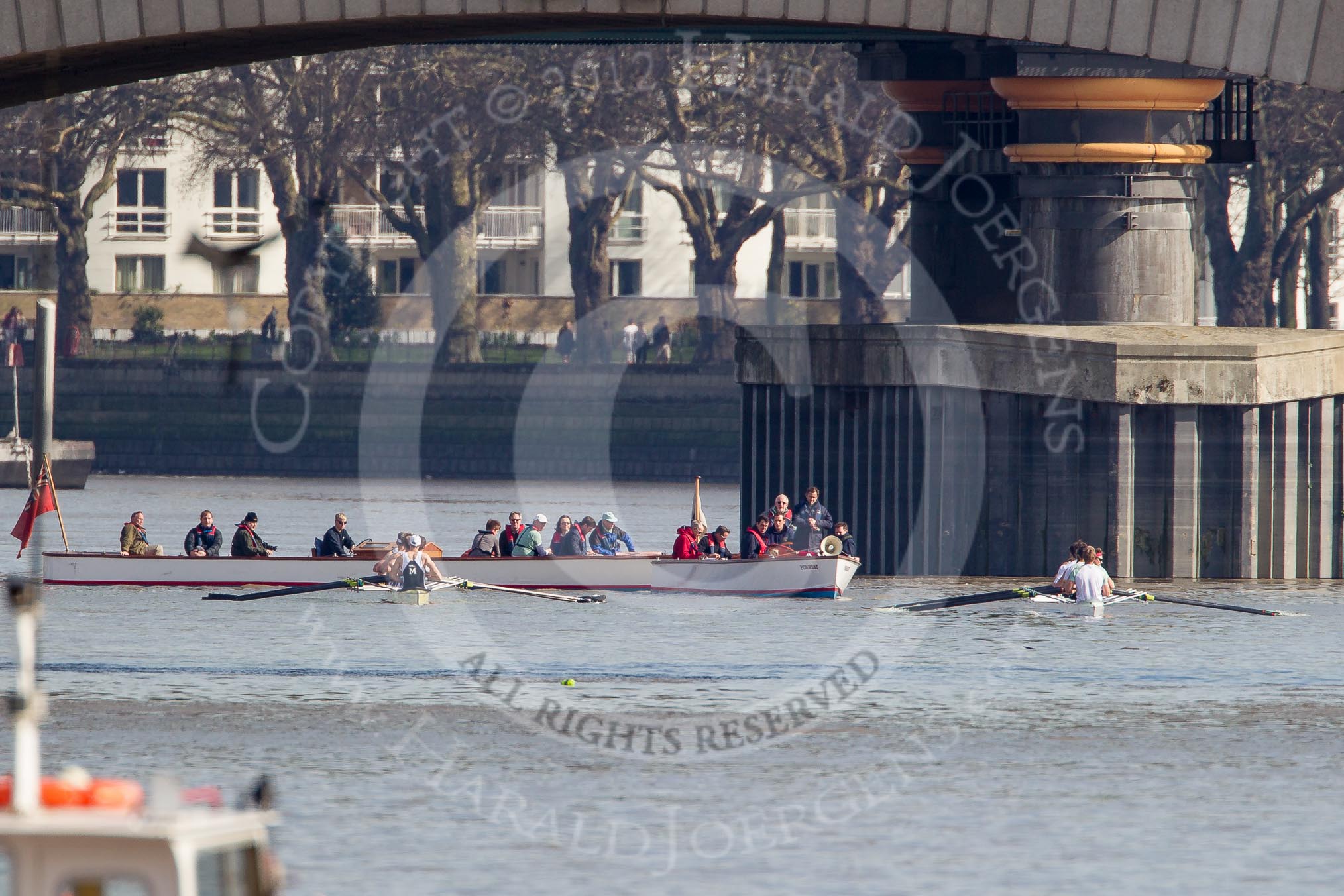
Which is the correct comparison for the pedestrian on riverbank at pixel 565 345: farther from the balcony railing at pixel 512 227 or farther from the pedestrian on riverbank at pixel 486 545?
the pedestrian on riverbank at pixel 486 545

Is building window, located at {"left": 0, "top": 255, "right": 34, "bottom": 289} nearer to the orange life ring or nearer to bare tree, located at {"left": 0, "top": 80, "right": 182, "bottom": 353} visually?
bare tree, located at {"left": 0, "top": 80, "right": 182, "bottom": 353}

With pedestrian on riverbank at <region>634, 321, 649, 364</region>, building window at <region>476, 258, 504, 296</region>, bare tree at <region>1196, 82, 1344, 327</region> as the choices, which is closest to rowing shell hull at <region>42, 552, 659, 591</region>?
bare tree at <region>1196, 82, 1344, 327</region>

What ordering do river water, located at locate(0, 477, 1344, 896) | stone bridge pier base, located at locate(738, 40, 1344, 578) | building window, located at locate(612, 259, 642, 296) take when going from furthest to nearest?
1. building window, located at locate(612, 259, 642, 296)
2. stone bridge pier base, located at locate(738, 40, 1344, 578)
3. river water, located at locate(0, 477, 1344, 896)

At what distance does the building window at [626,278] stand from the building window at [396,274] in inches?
365

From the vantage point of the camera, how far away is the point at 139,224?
369 ft

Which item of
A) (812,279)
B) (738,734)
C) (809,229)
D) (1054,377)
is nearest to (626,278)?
(809,229)

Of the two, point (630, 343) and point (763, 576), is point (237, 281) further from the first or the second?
point (763, 576)

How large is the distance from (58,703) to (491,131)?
172ft

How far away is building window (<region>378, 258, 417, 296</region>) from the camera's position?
10844cm

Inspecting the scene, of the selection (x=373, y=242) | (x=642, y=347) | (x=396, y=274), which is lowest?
(x=642, y=347)

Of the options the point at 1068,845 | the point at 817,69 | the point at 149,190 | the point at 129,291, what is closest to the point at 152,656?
the point at 1068,845

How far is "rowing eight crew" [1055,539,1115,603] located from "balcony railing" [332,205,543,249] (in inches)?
2451

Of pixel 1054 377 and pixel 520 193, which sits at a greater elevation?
pixel 520 193

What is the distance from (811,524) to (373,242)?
62.2 meters
